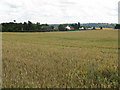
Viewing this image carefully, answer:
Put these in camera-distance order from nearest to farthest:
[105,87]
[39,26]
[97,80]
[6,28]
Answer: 1. [105,87]
2. [97,80]
3. [6,28]
4. [39,26]

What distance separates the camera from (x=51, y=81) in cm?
519

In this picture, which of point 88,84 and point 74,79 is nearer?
point 88,84

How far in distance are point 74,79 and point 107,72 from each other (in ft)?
4.85

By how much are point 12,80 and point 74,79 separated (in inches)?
68.8

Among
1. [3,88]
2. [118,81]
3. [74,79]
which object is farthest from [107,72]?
[3,88]

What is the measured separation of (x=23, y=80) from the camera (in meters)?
5.34

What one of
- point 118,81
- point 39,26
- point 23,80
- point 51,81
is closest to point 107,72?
point 118,81

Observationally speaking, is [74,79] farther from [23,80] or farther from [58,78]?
[23,80]

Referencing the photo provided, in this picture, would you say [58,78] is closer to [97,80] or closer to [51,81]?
[51,81]

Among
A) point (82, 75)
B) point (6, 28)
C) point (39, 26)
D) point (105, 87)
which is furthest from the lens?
point (39, 26)

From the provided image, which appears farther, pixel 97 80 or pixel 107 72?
pixel 107 72

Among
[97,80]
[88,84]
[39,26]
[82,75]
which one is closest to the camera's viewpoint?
[88,84]

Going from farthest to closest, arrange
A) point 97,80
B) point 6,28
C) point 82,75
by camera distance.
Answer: point 6,28 → point 82,75 → point 97,80

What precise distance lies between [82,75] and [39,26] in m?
113
